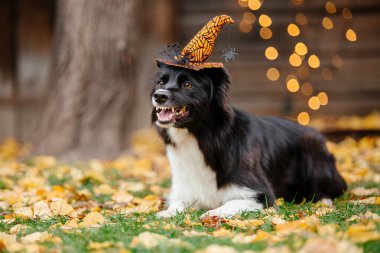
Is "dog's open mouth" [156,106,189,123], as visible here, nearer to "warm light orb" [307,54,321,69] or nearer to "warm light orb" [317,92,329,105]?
"warm light orb" [307,54,321,69]

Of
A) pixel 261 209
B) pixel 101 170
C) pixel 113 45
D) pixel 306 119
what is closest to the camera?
pixel 261 209

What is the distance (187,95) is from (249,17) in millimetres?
Result: 5027

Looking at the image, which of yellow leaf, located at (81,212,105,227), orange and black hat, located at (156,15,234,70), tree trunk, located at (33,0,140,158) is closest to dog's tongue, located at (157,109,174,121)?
orange and black hat, located at (156,15,234,70)

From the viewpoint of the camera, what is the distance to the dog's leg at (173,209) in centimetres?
350

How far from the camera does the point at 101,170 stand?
550cm

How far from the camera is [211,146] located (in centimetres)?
368

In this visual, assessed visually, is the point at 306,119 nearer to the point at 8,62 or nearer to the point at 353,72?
the point at 353,72

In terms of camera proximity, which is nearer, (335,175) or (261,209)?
(261,209)

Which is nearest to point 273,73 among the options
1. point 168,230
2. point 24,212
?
point 24,212

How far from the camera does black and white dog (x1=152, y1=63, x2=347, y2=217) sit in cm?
356

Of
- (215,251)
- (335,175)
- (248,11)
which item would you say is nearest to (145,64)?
(248,11)

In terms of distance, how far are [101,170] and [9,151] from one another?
2144 mm

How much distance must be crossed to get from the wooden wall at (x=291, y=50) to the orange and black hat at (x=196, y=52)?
4.41 m

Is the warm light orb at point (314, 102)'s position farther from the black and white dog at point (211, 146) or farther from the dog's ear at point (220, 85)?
the dog's ear at point (220, 85)
